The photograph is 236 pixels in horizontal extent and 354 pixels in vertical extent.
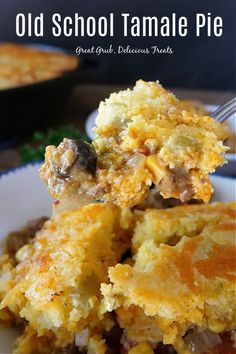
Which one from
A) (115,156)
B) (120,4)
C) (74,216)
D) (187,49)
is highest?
(120,4)

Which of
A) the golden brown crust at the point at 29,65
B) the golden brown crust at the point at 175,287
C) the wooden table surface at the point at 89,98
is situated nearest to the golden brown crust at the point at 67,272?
the golden brown crust at the point at 175,287

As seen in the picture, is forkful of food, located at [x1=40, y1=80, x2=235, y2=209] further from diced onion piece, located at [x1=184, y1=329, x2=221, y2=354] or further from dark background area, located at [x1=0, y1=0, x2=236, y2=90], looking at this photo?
dark background area, located at [x1=0, y1=0, x2=236, y2=90]

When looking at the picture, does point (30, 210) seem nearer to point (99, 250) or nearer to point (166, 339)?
point (99, 250)

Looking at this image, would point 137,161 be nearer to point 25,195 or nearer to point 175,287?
point 175,287

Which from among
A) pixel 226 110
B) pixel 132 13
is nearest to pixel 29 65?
pixel 132 13

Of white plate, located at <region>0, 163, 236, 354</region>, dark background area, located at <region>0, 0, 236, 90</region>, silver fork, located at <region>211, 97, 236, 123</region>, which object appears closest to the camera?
silver fork, located at <region>211, 97, 236, 123</region>

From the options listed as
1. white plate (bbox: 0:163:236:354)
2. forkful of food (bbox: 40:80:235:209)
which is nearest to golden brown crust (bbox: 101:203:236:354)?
forkful of food (bbox: 40:80:235:209)

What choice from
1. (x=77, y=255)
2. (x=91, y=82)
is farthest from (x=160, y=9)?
(x=91, y=82)
